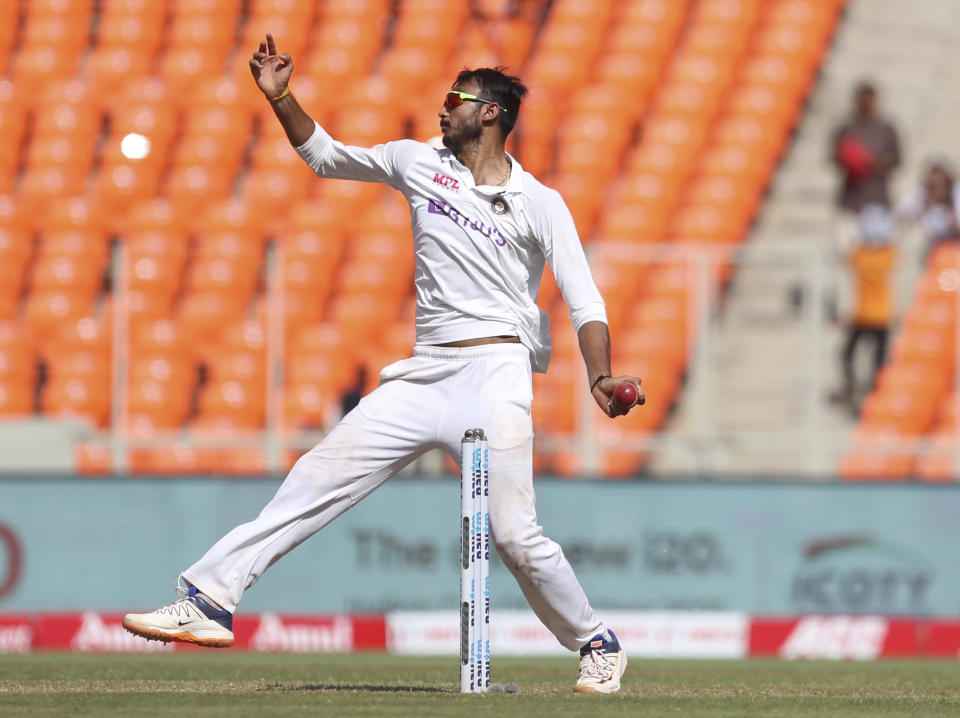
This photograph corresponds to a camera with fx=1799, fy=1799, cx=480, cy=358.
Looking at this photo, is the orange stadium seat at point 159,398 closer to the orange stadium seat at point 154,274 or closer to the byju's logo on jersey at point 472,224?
the orange stadium seat at point 154,274

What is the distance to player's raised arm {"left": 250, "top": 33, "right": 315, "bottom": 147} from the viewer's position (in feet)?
21.4

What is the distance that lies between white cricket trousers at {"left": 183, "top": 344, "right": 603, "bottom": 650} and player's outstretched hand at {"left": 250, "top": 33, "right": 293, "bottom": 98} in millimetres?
1074

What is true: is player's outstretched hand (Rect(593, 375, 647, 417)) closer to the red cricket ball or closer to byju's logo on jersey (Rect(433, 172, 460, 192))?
the red cricket ball

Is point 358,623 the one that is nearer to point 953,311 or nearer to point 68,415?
point 68,415

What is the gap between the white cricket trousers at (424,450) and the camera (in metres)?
6.34

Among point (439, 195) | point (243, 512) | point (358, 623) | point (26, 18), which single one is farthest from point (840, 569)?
point (26, 18)

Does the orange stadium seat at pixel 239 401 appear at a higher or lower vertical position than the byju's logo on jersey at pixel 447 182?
lower

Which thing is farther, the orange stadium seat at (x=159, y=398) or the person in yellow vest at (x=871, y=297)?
the orange stadium seat at (x=159, y=398)

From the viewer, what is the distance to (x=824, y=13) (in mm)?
17062

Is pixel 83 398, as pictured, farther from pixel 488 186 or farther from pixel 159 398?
pixel 488 186

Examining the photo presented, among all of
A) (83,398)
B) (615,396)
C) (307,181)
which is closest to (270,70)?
(615,396)

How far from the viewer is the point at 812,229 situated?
15680mm

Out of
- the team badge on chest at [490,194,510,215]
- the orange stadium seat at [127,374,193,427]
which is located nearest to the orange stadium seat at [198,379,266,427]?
the orange stadium seat at [127,374,193,427]

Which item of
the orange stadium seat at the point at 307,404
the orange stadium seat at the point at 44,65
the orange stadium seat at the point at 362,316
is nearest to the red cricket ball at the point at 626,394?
the orange stadium seat at the point at 307,404
